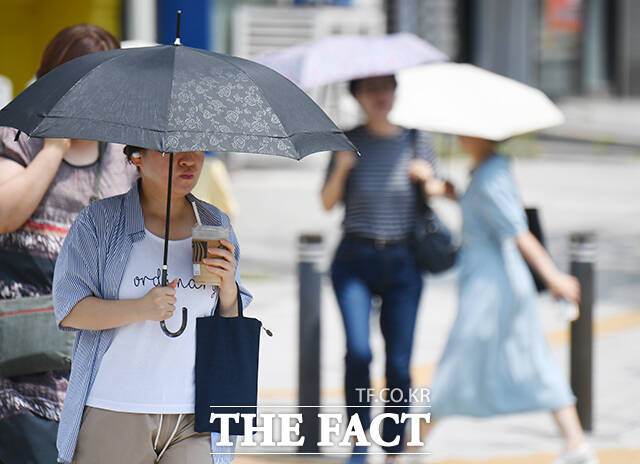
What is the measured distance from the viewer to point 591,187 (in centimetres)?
1805

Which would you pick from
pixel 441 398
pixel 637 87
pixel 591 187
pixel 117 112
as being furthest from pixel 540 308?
pixel 637 87

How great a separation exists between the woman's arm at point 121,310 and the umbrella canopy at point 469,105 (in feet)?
8.06

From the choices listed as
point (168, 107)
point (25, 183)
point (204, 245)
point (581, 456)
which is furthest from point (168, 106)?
point (581, 456)

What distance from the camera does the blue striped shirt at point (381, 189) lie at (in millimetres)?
5277

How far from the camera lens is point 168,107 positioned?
2895mm

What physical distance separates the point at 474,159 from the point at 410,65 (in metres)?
0.51

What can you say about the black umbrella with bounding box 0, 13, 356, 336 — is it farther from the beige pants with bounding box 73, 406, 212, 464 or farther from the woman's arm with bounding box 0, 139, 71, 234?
the woman's arm with bounding box 0, 139, 71, 234

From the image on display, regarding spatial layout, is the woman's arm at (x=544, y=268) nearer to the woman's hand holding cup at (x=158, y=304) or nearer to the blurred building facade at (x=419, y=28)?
the woman's hand holding cup at (x=158, y=304)

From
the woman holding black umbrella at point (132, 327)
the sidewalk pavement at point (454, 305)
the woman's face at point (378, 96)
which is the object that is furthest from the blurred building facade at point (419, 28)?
the woman holding black umbrella at point (132, 327)

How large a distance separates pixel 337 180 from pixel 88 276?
2.41 metres

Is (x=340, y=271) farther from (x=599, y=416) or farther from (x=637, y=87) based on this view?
(x=637, y=87)

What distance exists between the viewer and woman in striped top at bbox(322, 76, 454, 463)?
17.3 ft

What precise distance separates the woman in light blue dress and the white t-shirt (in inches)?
97.4

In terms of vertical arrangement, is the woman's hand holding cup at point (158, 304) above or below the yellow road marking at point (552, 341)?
above
